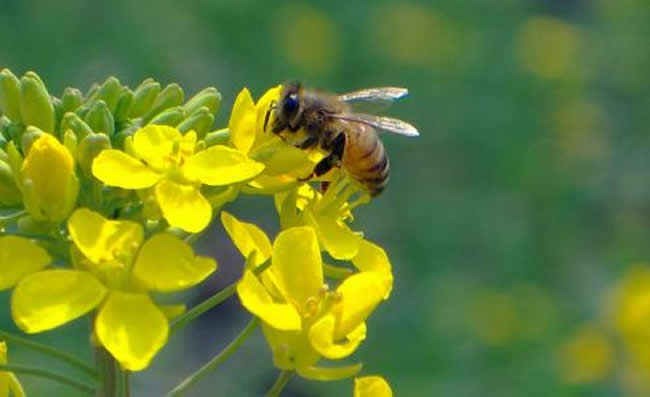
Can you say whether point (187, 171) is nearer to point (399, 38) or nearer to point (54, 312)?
point (54, 312)

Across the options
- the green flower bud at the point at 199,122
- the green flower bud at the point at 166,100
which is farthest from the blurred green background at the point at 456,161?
the green flower bud at the point at 199,122

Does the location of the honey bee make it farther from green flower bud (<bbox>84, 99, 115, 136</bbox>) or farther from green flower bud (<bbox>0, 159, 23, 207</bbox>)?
green flower bud (<bbox>0, 159, 23, 207</bbox>)

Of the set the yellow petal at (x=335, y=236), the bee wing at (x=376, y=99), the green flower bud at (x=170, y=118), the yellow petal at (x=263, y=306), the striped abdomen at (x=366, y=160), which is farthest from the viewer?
the bee wing at (x=376, y=99)

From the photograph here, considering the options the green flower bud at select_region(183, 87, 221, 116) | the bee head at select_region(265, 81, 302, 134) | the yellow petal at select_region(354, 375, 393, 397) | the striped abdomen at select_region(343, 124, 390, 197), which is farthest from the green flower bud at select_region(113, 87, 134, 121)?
the yellow petal at select_region(354, 375, 393, 397)

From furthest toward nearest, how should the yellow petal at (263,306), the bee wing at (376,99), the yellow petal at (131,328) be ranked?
the bee wing at (376,99) < the yellow petal at (263,306) < the yellow petal at (131,328)

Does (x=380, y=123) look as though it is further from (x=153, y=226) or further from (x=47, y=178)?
(x=47, y=178)

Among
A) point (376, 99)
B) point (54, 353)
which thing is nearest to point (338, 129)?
point (376, 99)

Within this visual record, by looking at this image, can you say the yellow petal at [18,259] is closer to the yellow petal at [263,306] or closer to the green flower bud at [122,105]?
the yellow petal at [263,306]
